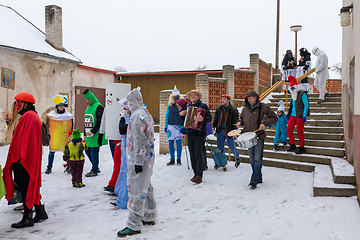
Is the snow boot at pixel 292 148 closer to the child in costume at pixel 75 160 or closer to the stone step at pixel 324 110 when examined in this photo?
the stone step at pixel 324 110

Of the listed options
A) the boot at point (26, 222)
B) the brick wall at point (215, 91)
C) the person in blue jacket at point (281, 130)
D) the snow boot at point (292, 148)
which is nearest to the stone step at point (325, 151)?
the snow boot at point (292, 148)

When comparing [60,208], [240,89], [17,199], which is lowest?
[60,208]

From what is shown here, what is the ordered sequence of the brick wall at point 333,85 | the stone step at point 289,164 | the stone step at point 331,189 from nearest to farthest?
the stone step at point 331,189 < the stone step at point 289,164 < the brick wall at point 333,85

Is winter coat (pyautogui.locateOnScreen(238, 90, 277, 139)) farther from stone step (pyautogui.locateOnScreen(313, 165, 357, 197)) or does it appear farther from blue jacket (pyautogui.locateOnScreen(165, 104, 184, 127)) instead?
blue jacket (pyautogui.locateOnScreen(165, 104, 184, 127))

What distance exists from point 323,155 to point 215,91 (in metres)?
5.04

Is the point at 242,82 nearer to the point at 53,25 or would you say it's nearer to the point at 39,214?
the point at 39,214

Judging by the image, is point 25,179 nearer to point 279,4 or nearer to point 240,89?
point 240,89

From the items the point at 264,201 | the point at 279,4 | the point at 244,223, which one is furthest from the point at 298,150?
the point at 279,4

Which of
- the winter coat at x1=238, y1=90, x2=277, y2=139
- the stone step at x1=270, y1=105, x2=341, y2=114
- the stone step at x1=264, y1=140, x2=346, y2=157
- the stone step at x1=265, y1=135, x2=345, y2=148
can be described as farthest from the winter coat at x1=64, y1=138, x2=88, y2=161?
the stone step at x1=270, y1=105, x2=341, y2=114

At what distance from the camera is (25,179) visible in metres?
3.75

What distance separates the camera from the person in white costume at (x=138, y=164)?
136 inches

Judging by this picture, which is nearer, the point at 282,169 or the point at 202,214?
the point at 202,214

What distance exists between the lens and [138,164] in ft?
11.3

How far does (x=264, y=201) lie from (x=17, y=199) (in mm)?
3752
